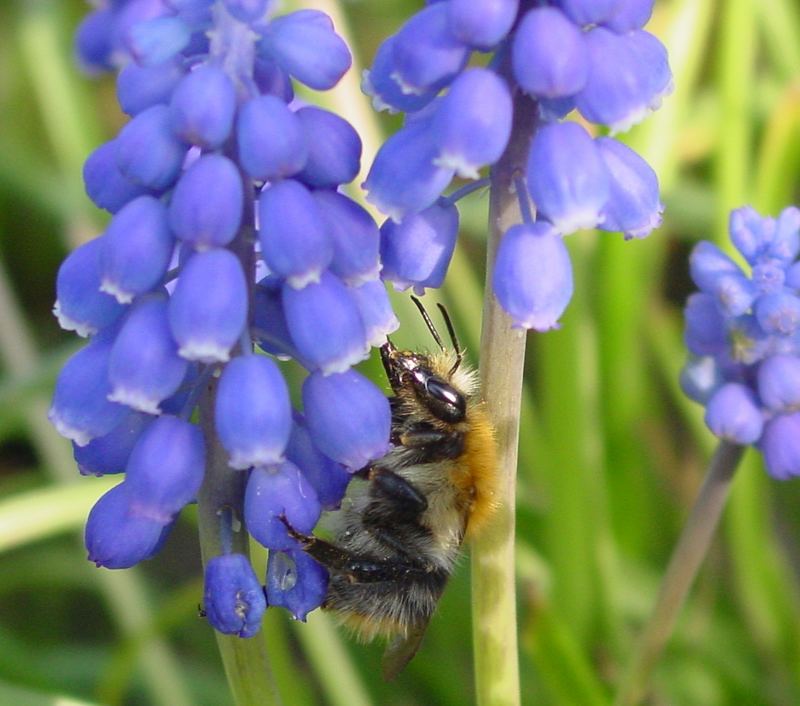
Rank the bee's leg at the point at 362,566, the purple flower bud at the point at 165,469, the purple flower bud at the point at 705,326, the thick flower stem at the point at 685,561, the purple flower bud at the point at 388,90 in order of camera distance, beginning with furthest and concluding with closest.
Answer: the thick flower stem at the point at 685,561
the purple flower bud at the point at 705,326
the bee's leg at the point at 362,566
the purple flower bud at the point at 388,90
the purple flower bud at the point at 165,469

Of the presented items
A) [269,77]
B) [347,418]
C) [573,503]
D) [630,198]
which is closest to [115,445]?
[347,418]

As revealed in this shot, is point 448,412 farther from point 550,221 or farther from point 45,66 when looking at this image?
point 45,66

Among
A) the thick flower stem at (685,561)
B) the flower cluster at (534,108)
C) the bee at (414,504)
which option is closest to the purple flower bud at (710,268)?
the thick flower stem at (685,561)

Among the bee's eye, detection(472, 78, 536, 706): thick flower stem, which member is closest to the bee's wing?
detection(472, 78, 536, 706): thick flower stem

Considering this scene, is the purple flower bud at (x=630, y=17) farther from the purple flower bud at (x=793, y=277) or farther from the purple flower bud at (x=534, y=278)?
the purple flower bud at (x=793, y=277)

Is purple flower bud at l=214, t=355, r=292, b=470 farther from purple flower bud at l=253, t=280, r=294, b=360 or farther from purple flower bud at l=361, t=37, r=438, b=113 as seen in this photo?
purple flower bud at l=361, t=37, r=438, b=113

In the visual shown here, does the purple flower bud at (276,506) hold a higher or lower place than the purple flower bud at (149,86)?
lower

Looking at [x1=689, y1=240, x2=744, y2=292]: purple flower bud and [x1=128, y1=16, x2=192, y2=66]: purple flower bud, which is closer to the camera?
[x1=128, y1=16, x2=192, y2=66]: purple flower bud
